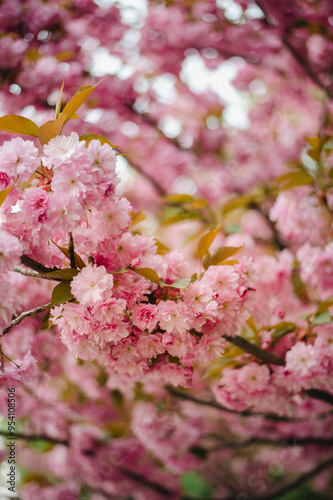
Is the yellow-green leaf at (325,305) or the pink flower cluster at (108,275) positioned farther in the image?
the yellow-green leaf at (325,305)

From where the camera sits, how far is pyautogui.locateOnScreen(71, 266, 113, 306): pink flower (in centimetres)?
87

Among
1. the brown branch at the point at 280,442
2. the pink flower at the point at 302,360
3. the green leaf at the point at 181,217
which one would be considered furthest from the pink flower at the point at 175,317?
the brown branch at the point at 280,442

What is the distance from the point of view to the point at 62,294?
3.03 ft

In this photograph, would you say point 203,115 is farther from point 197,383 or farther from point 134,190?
point 197,383

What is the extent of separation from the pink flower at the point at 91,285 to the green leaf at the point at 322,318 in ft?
2.31

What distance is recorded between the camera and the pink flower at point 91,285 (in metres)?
0.87

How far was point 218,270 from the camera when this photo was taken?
1.02m

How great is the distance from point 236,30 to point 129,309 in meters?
2.71

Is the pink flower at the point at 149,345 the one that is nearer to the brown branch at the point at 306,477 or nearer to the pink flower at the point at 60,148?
the pink flower at the point at 60,148

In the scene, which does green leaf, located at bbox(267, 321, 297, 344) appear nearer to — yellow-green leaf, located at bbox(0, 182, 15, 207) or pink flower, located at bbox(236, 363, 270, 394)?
pink flower, located at bbox(236, 363, 270, 394)

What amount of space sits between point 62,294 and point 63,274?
0.05 meters

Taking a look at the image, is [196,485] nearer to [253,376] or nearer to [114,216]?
[253,376]

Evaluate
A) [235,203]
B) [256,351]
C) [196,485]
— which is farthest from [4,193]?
[196,485]

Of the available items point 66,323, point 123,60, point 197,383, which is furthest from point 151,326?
point 123,60
